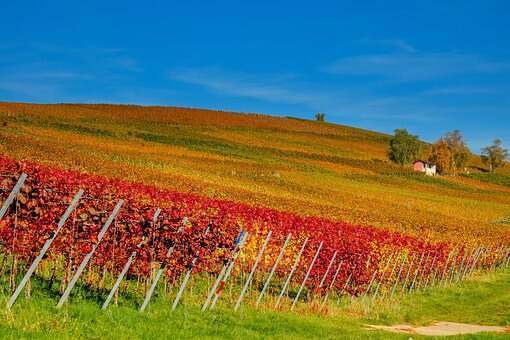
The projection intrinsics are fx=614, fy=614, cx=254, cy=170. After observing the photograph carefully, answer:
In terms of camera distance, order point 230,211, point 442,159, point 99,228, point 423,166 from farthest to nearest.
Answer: point 442,159
point 423,166
point 230,211
point 99,228

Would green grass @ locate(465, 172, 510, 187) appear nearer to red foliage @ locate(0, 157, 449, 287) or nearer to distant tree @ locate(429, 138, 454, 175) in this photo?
distant tree @ locate(429, 138, 454, 175)

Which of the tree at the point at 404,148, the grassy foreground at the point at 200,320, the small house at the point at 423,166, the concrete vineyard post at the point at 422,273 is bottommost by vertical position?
the concrete vineyard post at the point at 422,273

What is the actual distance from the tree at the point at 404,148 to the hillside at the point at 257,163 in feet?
11.2

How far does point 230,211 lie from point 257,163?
54.9m

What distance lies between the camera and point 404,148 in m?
125

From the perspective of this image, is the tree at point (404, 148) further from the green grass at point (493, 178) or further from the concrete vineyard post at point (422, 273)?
the concrete vineyard post at point (422, 273)

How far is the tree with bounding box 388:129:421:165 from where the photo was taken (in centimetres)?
12438

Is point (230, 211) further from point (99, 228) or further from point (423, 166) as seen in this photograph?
point (423, 166)

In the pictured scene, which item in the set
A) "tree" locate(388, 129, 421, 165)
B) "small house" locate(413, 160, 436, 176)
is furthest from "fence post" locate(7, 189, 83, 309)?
"tree" locate(388, 129, 421, 165)

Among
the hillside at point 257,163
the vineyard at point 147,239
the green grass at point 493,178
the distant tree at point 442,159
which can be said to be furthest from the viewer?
the distant tree at point 442,159

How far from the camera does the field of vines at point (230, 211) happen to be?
1297 cm

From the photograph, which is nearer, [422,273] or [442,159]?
[422,273]

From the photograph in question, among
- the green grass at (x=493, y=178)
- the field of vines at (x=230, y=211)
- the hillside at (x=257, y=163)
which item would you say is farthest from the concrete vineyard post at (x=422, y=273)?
the green grass at (x=493, y=178)

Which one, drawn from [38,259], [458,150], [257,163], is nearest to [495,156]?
[458,150]
